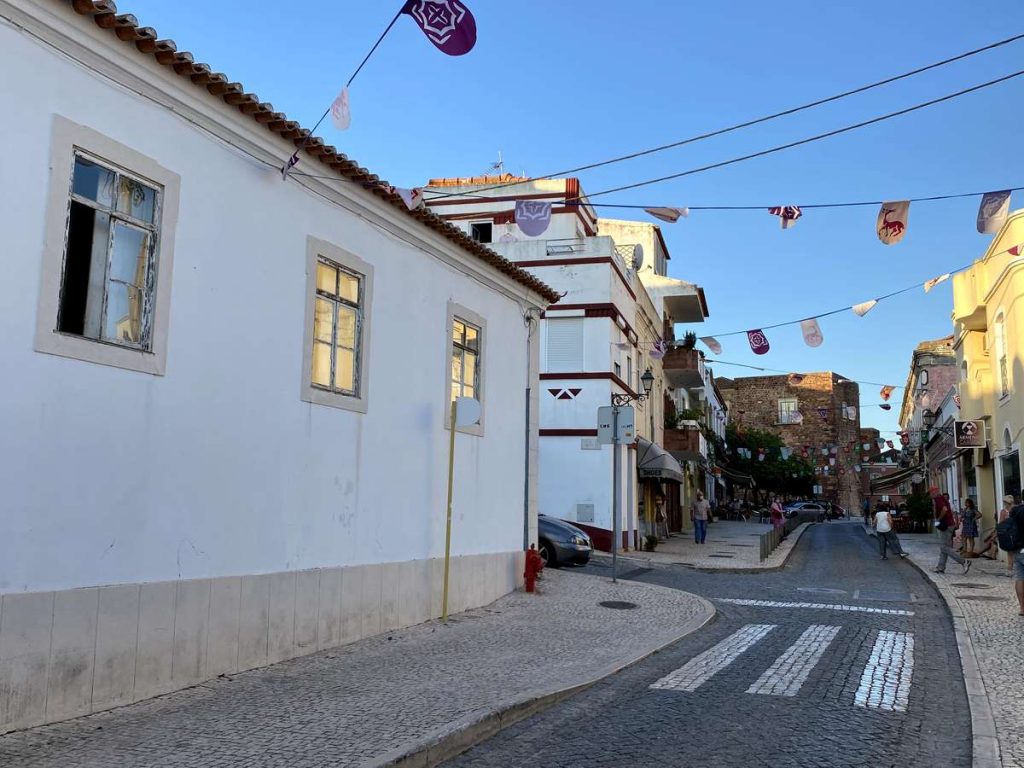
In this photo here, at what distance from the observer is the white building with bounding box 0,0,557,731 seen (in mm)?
5707

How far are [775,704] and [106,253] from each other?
5967mm

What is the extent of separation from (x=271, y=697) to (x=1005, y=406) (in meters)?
18.8

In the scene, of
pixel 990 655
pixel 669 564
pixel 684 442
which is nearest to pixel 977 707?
pixel 990 655

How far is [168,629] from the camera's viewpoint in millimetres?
6641

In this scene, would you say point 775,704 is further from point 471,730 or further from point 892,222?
point 892,222

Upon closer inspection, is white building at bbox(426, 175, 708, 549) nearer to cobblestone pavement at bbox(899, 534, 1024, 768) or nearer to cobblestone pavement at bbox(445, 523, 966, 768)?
cobblestone pavement at bbox(899, 534, 1024, 768)

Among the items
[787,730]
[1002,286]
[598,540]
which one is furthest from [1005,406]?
[787,730]

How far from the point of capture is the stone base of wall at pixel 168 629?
5535mm

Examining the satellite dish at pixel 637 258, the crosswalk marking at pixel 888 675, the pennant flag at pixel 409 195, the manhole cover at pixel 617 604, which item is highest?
the satellite dish at pixel 637 258

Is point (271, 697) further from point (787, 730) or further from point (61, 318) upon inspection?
point (787, 730)

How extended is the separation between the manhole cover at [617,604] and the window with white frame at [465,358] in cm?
335

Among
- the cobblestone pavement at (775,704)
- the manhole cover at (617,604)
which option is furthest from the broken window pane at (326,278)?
the manhole cover at (617,604)

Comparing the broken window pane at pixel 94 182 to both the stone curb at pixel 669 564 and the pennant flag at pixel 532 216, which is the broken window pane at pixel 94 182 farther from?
the stone curb at pixel 669 564

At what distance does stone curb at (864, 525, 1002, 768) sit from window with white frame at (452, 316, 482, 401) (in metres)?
6.37
